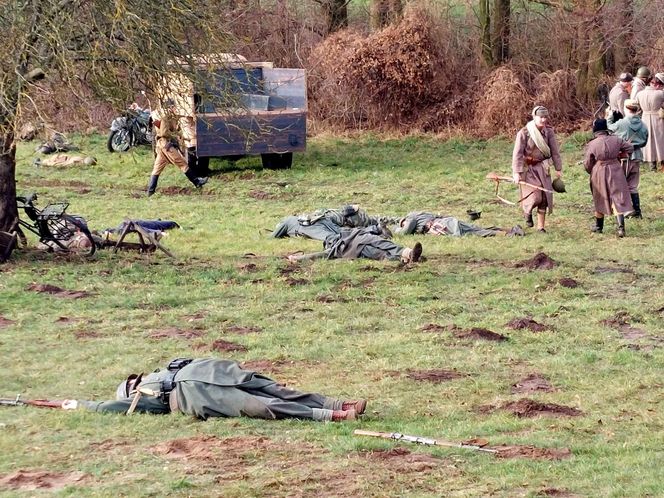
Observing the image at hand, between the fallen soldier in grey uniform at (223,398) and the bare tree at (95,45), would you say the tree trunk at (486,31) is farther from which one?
the fallen soldier in grey uniform at (223,398)

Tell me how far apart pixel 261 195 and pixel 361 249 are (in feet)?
22.1

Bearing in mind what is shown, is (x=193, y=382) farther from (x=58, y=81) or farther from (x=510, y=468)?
(x=58, y=81)

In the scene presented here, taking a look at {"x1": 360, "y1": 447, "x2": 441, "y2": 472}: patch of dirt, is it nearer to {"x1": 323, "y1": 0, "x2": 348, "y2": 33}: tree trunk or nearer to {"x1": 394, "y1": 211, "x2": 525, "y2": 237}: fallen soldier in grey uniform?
{"x1": 394, "y1": 211, "x2": 525, "y2": 237}: fallen soldier in grey uniform

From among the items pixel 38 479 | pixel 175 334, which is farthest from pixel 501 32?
pixel 38 479

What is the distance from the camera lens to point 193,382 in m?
8.11

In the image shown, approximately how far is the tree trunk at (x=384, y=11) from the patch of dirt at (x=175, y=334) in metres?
18.9

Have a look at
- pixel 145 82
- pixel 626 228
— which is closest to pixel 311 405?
pixel 145 82

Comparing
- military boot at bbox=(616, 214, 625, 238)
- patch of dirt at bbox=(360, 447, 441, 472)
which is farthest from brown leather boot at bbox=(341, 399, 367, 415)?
military boot at bbox=(616, 214, 625, 238)

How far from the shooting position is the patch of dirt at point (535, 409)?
823 cm

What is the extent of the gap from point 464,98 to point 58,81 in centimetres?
1554

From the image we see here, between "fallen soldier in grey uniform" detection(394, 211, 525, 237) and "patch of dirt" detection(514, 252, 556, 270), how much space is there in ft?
7.04

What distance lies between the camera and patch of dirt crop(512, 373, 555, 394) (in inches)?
353

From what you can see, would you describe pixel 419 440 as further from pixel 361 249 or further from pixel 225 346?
pixel 361 249

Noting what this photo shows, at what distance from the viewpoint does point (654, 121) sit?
21609mm
